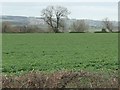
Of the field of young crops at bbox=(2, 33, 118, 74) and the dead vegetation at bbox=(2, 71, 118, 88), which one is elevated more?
the dead vegetation at bbox=(2, 71, 118, 88)

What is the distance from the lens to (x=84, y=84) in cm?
598

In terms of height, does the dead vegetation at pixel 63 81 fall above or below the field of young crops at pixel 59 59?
above

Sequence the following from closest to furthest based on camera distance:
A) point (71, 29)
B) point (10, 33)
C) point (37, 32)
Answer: point (10, 33)
point (37, 32)
point (71, 29)

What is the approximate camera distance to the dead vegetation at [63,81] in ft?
19.3

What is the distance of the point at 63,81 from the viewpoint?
6.06 metres

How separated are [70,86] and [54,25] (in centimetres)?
8123

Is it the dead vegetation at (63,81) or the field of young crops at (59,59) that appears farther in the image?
the field of young crops at (59,59)

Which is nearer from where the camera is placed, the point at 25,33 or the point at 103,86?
the point at 103,86

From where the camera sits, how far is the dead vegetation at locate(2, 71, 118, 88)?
5868 mm

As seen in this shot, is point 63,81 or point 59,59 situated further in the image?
point 59,59

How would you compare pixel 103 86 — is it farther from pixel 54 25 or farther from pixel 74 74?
pixel 54 25

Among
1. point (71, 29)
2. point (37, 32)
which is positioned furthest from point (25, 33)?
point (71, 29)

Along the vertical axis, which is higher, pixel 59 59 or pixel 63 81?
pixel 63 81

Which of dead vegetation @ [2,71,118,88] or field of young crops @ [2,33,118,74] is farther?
field of young crops @ [2,33,118,74]
